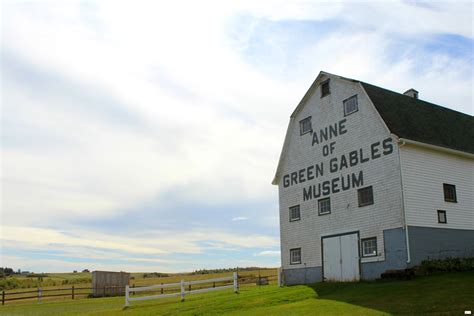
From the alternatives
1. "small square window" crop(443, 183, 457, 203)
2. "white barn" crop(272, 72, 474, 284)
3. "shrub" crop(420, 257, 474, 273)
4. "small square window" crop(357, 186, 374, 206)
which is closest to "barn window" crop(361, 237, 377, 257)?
"white barn" crop(272, 72, 474, 284)

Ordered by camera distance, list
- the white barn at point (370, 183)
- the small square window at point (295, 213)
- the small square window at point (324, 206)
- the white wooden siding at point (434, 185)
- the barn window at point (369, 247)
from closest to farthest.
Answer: the white wooden siding at point (434, 185) → the white barn at point (370, 183) → the barn window at point (369, 247) → the small square window at point (324, 206) → the small square window at point (295, 213)

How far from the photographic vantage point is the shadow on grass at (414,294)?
15109 mm

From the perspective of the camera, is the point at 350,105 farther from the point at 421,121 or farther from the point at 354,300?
the point at 354,300

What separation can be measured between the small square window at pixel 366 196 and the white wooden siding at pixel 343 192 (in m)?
0.23

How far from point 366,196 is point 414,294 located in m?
8.42

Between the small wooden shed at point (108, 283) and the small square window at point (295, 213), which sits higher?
the small square window at point (295, 213)

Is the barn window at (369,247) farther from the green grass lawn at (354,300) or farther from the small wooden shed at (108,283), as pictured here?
the small wooden shed at (108,283)

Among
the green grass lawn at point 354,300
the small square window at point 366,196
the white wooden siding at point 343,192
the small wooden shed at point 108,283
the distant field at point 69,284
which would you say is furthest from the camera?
the small wooden shed at point 108,283

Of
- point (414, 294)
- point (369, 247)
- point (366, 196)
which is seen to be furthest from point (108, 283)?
point (414, 294)

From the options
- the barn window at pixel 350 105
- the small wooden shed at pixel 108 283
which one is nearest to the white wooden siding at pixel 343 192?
the barn window at pixel 350 105

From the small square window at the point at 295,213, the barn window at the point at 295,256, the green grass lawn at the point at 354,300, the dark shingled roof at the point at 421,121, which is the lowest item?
the green grass lawn at the point at 354,300

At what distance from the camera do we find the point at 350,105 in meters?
27.5

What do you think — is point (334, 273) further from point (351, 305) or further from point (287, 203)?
point (351, 305)

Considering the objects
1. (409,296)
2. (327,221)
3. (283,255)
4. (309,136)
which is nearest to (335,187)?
(327,221)
